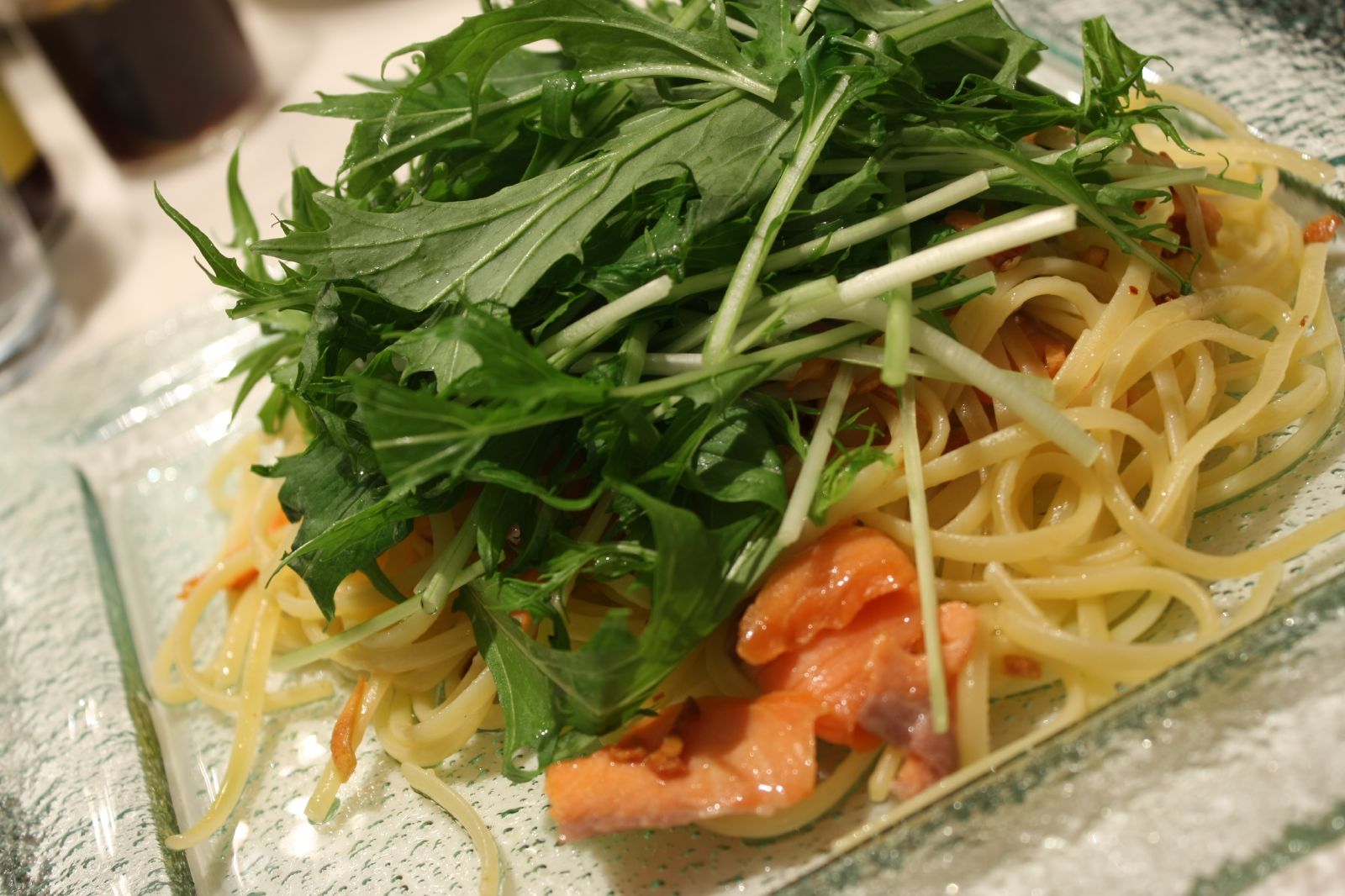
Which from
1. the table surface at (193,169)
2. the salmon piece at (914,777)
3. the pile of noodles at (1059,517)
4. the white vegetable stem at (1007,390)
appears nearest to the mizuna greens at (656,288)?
the white vegetable stem at (1007,390)

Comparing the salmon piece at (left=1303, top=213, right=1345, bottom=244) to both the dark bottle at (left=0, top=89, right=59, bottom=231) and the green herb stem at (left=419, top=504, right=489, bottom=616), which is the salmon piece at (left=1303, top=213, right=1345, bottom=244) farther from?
the dark bottle at (left=0, top=89, right=59, bottom=231)

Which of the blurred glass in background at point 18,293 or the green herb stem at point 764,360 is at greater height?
the blurred glass in background at point 18,293

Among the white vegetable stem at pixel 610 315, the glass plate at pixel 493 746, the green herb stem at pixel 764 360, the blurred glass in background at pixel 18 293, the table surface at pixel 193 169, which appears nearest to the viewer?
the glass plate at pixel 493 746

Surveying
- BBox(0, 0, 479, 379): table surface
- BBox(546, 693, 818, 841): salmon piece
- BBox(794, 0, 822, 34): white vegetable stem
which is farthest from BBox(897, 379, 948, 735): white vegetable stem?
BBox(0, 0, 479, 379): table surface

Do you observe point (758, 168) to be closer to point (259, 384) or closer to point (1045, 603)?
point (1045, 603)

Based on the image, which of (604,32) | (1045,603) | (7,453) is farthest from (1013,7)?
(7,453)

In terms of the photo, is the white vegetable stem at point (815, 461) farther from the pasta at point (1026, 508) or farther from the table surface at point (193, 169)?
the table surface at point (193, 169)
